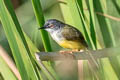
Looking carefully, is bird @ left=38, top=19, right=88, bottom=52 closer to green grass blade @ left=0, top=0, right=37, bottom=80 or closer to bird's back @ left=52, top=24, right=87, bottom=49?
bird's back @ left=52, top=24, right=87, bottom=49

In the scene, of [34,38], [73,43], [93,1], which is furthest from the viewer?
[73,43]

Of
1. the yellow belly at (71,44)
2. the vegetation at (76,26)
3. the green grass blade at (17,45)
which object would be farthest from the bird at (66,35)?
the green grass blade at (17,45)

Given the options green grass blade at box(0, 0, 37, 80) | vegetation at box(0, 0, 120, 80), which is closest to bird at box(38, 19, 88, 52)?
vegetation at box(0, 0, 120, 80)

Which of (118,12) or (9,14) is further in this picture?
(118,12)

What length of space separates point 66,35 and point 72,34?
60 millimetres

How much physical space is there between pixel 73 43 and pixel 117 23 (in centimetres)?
57

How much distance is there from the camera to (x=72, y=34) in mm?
2074

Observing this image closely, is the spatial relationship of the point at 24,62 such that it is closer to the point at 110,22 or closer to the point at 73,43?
the point at 110,22

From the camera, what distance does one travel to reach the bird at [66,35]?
Answer: 1967 mm

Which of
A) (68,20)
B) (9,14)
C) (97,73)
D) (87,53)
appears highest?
(9,14)

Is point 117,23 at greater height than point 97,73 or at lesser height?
greater

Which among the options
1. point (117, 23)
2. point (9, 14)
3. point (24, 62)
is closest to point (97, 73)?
point (117, 23)

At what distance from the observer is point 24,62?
1.25 meters

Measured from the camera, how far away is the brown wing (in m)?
Answer: 2.00
